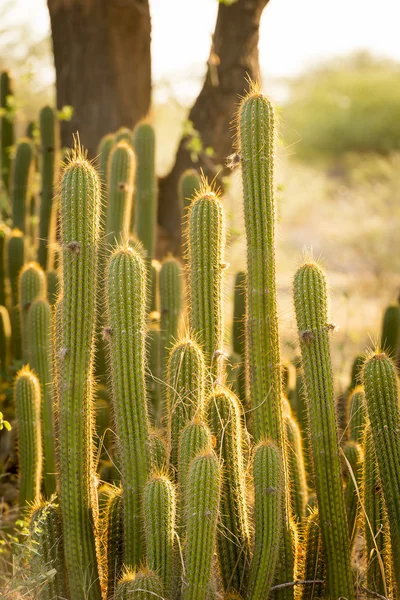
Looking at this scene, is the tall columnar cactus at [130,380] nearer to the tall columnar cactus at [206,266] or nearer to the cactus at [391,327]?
the tall columnar cactus at [206,266]

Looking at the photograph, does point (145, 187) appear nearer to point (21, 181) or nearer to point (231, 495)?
point (21, 181)

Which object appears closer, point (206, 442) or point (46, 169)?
point (206, 442)

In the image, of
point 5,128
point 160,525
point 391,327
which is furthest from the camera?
point 5,128

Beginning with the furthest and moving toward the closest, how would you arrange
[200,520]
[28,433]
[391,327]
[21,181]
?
[21,181] → [391,327] → [28,433] → [200,520]

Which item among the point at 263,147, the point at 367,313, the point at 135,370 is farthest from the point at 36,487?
the point at 367,313

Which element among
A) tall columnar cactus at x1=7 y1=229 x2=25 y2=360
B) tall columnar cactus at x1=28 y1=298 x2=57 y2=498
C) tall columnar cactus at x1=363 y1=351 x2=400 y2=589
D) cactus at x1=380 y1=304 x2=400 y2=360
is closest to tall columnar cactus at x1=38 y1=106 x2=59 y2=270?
tall columnar cactus at x1=7 y1=229 x2=25 y2=360

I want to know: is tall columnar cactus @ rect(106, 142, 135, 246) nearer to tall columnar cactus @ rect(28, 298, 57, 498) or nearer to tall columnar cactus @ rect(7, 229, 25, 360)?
tall columnar cactus @ rect(28, 298, 57, 498)

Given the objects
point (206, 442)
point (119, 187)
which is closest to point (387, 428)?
point (206, 442)

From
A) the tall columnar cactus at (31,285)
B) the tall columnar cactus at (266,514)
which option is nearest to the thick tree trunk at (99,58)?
the tall columnar cactus at (31,285)

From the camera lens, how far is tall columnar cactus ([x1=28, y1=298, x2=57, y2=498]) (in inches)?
181

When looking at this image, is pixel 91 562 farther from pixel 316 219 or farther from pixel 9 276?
pixel 316 219

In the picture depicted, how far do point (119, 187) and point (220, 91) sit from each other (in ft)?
7.42

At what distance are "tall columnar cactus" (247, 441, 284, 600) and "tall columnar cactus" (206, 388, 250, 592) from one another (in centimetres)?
12

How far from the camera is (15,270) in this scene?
593 centimetres
